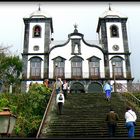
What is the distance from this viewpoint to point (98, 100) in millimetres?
22781

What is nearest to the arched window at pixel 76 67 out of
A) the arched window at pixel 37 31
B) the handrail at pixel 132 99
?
the arched window at pixel 37 31

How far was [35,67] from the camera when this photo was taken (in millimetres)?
42094

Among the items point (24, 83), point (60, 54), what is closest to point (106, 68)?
point (60, 54)

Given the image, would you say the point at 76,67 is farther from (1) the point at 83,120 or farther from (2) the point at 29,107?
(1) the point at 83,120

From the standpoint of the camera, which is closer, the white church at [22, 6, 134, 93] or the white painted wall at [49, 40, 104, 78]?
the white church at [22, 6, 134, 93]

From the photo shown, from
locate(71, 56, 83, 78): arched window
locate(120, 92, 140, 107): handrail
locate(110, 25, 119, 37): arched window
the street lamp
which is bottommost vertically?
the street lamp

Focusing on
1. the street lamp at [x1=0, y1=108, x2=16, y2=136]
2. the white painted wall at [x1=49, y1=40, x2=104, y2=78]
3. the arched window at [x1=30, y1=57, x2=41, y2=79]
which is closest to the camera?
the street lamp at [x1=0, y1=108, x2=16, y2=136]

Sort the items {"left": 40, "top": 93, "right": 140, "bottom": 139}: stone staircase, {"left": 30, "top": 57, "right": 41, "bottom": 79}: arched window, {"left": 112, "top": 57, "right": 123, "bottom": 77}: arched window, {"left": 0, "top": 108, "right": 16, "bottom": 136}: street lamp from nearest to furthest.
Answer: {"left": 0, "top": 108, "right": 16, "bottom": 136}: street lamp → {"left": 40, "top": 93, "right": 140, "bottom": 139}: stone staircase → {"left": 30, "top": 57, "right": 41, "bottom": 79}: arched window → {"left": 112, "top": 57, "right": 123, "bottom": 77}: arched window

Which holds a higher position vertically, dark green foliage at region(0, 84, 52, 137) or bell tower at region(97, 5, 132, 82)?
bell tower at region(97, 5, 132, 82)

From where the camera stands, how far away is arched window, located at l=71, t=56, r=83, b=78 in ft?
136

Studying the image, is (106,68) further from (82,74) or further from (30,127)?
(30,127)

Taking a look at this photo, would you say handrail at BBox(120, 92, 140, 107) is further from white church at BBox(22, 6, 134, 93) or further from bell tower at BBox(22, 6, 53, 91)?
bell tower at BBox(22, 6, 53, 91)

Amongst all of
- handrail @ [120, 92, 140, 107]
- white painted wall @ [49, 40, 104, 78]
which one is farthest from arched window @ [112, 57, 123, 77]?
handrail @ [120, 92, 140, 107]

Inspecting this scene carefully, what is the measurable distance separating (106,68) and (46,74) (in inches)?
291
